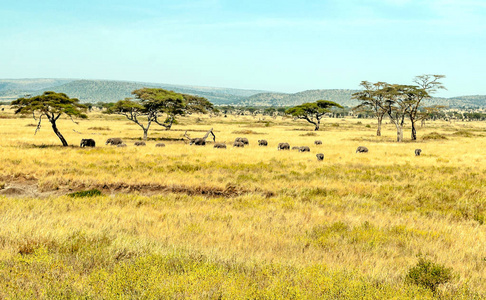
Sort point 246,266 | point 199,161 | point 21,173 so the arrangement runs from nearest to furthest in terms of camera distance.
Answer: point 246,266
point 21,173
point 199,161

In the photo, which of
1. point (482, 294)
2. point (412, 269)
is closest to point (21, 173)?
point (412, 269)

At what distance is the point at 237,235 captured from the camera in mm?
7258

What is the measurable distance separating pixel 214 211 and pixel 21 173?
1147cm

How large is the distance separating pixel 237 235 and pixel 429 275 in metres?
3.92

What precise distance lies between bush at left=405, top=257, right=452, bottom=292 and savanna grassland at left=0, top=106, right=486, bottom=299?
4.8 inches

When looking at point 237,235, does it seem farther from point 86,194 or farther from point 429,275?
point 86,194

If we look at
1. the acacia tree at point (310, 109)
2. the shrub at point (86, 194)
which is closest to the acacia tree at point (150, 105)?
the acacia tree at point (310, 109)

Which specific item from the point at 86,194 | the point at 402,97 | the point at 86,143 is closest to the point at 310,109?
the point at 402,97

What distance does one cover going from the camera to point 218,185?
1367 centimetres

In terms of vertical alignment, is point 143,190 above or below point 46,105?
below

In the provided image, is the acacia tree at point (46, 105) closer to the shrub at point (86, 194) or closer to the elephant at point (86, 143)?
the elephant at point (86, 143)

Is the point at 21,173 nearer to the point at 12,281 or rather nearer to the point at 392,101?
the point at 12,281

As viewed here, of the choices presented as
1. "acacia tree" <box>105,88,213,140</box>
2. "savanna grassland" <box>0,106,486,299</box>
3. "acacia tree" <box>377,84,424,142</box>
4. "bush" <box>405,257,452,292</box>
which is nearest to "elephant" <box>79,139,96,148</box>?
"acacia tree" <box>105,88,213,140</box>

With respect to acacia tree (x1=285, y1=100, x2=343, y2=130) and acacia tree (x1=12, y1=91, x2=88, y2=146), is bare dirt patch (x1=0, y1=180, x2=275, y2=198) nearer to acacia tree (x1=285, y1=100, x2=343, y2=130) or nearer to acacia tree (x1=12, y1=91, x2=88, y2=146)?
acacia tree (x1=12, y1=91, x2=88, y2=146)
